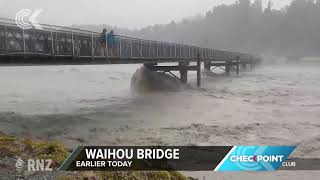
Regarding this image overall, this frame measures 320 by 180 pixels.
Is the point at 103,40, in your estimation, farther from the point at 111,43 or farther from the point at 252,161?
the point at 252,161

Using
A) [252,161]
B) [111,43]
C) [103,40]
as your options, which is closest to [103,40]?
[103,40]

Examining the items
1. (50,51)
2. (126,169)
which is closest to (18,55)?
(50,51)

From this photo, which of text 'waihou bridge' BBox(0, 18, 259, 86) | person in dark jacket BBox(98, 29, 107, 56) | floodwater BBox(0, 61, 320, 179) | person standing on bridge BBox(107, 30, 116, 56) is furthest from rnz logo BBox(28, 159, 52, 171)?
person standing on bridge BBox(107, 30, 116, 56)

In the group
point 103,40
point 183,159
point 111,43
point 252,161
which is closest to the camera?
point 252,161

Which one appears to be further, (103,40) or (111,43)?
(111,43)

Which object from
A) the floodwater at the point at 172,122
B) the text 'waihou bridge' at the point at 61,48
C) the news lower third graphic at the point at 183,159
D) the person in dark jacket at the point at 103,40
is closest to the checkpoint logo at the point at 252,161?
the news lower third graphic at the point at 183,159

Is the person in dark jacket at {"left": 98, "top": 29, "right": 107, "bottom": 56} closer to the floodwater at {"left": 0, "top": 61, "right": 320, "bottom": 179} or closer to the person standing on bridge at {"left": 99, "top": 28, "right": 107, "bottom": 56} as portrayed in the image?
the person standing on bridge at {"left": 99, "top": 28, "right": 107, "bottom": 56}

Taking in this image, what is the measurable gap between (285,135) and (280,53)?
486 feet

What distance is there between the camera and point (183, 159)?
37.0 ft

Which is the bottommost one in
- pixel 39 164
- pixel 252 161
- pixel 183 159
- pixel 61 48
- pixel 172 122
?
pixel 172 122

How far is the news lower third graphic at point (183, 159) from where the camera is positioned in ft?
23.4

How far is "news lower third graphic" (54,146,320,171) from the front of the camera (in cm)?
712

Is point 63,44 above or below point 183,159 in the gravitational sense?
above

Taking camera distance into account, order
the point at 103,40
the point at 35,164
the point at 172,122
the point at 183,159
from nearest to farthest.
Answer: the point at 35,164 → the point at 183,159 → the point at 172,122 → the point at 103,40
